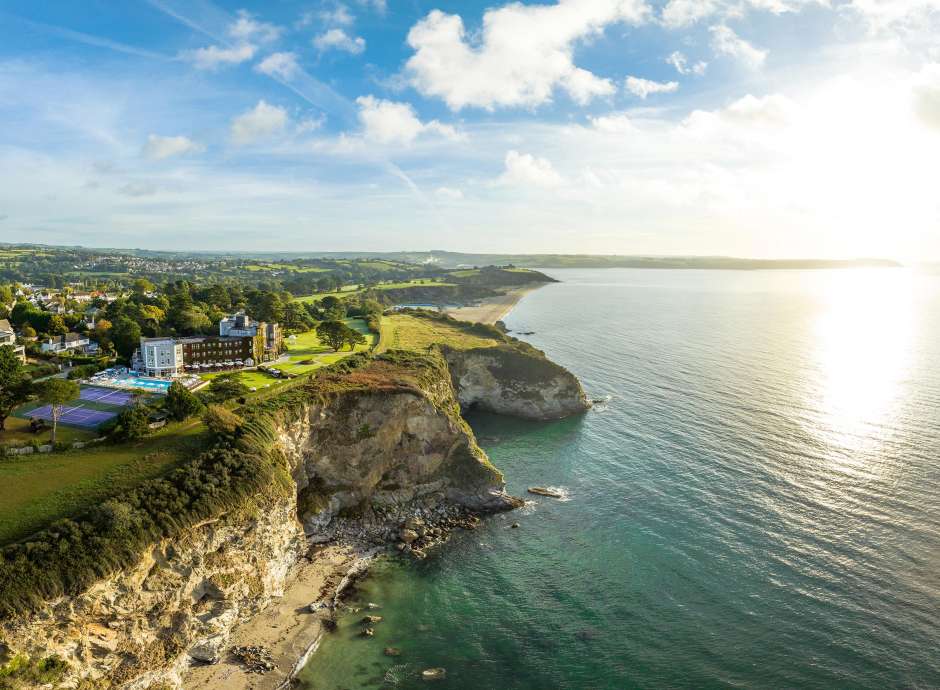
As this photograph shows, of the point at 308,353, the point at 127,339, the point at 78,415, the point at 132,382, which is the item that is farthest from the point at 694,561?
the point at 127,339

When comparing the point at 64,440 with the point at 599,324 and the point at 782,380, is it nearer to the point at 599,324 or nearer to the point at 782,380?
the point at 782,380

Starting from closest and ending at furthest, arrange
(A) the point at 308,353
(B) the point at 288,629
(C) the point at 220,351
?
(B) the point at 288,629 → (C) the point at 220,351 → (A) the point at 308,353

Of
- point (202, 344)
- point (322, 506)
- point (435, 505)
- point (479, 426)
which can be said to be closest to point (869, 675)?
point (435, 505)

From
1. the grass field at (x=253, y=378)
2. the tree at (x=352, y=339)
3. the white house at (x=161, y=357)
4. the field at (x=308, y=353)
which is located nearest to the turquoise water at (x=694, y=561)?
the tree at (x=352, y=339)

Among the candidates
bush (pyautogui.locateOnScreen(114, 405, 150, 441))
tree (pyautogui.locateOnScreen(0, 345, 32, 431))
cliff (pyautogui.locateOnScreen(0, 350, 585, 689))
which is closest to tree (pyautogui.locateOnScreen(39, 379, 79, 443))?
tree (pyautogui.locateOnScreen(0, 345, 32, 431))

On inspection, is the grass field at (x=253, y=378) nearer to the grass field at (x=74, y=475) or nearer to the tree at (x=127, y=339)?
the tree at (x=127, y=339)

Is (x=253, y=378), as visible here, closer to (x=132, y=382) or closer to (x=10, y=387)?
(x=132, y=382)
